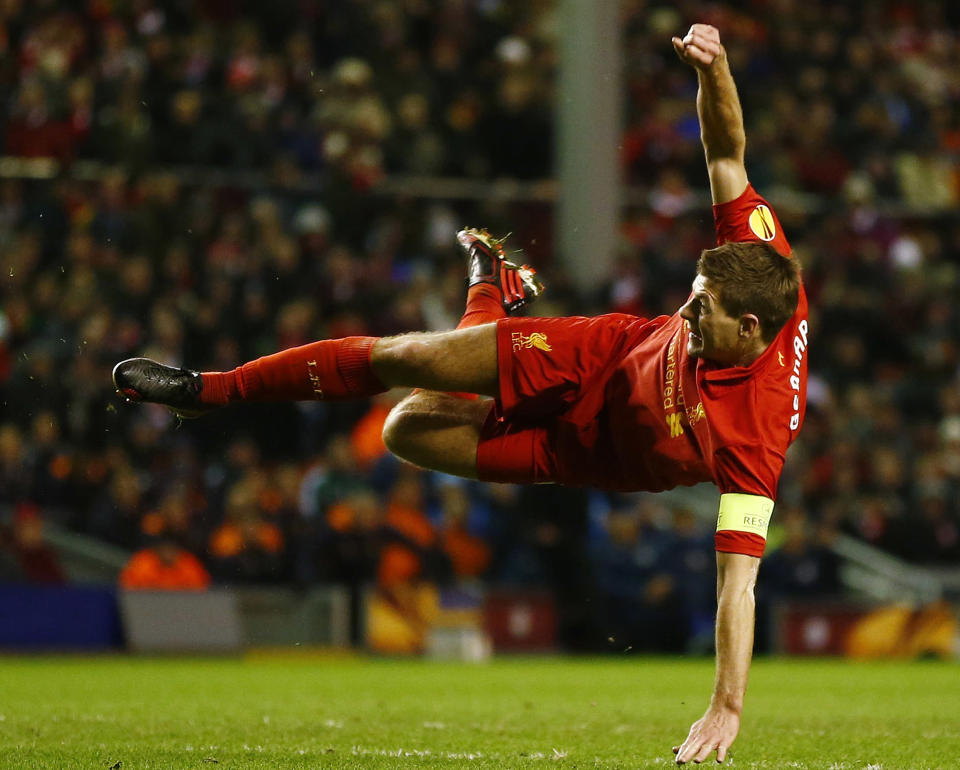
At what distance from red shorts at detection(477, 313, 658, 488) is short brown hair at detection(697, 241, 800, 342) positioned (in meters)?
0.58

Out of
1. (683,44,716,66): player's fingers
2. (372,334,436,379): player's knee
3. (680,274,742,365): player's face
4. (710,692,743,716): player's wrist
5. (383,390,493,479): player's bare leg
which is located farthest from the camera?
(383,390,493,479): player's bare leg

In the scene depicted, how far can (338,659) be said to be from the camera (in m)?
13.9

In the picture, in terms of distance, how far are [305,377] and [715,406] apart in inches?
63.3

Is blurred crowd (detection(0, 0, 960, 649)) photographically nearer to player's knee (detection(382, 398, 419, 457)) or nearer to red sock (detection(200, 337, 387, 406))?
player's knee (detection(382, 398, 419, 457))

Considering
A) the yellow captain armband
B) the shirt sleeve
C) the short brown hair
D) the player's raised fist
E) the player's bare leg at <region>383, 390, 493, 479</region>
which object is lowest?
the yellow captain armband

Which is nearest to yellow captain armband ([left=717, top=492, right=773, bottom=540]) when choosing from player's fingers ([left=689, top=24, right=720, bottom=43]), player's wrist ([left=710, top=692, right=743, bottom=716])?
player's wrist ([left=710, top=692, right=743, bottom=716])

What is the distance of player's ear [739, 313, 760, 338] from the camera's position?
618 cm

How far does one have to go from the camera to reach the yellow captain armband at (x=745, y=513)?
6.00m

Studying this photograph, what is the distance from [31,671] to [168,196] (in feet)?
17.5

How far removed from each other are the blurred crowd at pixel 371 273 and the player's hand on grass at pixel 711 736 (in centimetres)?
861

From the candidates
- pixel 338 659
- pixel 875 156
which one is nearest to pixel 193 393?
pixel 338 659

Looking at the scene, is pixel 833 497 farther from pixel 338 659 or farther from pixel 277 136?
pixel 277 136

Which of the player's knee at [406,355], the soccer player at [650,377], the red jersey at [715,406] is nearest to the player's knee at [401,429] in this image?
the soccer player at [650,377]

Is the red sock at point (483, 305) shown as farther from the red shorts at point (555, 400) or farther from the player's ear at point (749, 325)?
the player's ear at point (749, 325)
